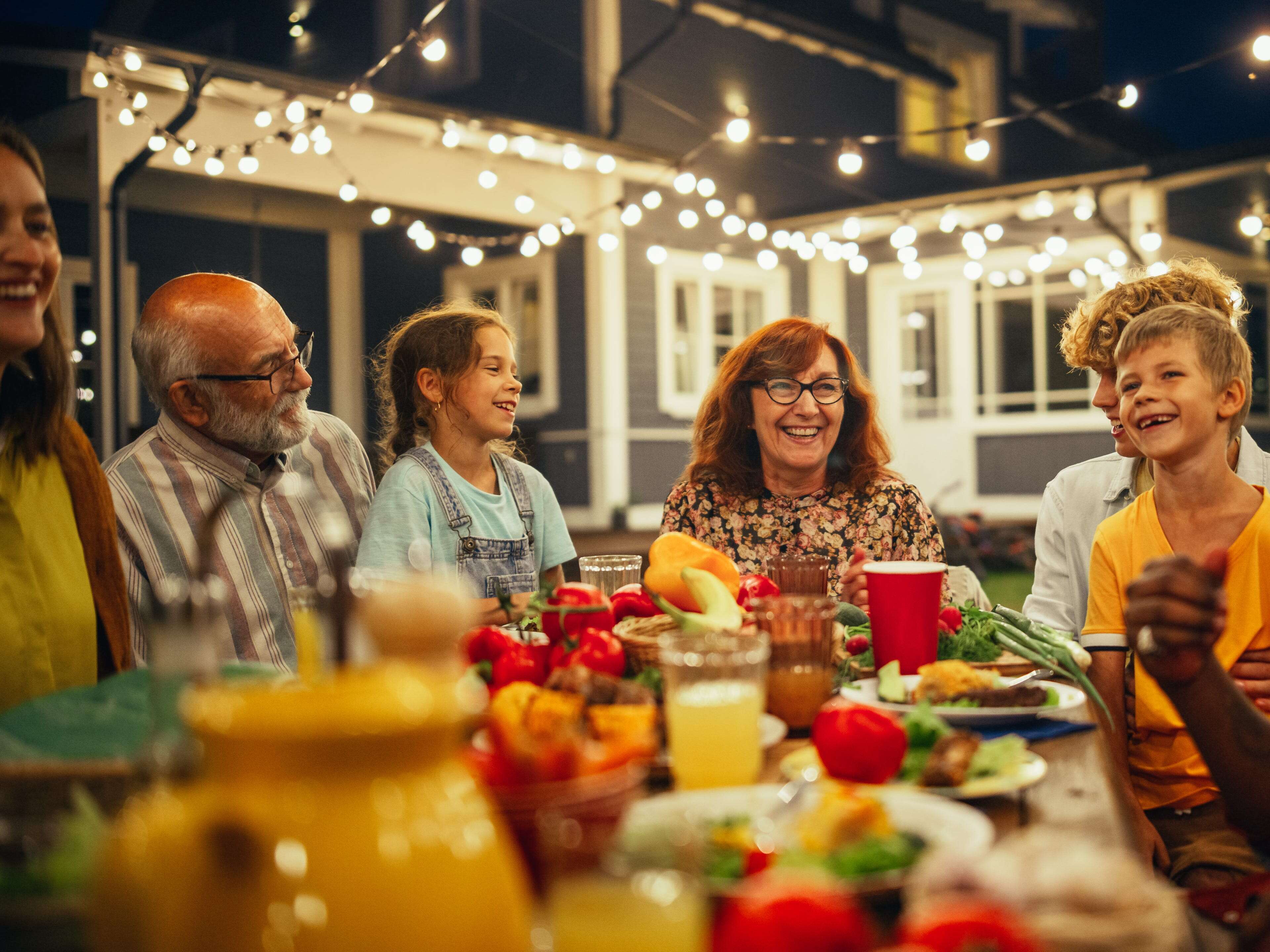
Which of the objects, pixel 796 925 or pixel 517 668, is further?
pixel 517 668

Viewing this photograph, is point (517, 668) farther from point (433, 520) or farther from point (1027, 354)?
point (1027, 354)

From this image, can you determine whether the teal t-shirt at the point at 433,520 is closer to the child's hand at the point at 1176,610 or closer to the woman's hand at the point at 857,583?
the woman's hand at the point at 857,583

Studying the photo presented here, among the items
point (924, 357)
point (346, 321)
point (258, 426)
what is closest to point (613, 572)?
point (258, 426)

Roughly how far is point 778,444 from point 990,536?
8034mm

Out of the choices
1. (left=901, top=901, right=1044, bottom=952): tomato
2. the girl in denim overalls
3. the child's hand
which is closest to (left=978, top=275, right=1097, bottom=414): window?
the girl in denim overalls

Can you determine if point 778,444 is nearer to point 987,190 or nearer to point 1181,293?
point 1181,293

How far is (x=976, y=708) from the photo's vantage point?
152 centimetres

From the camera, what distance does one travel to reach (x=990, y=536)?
1062 cm

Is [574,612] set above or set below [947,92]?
below

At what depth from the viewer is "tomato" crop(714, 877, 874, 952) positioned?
68 centimetres

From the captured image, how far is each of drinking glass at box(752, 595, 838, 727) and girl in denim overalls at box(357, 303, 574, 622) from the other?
1.38m

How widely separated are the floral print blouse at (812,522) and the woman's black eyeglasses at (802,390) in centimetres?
29

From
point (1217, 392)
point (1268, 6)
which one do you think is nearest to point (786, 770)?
point (1217, 392)

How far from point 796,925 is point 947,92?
1502 cm
